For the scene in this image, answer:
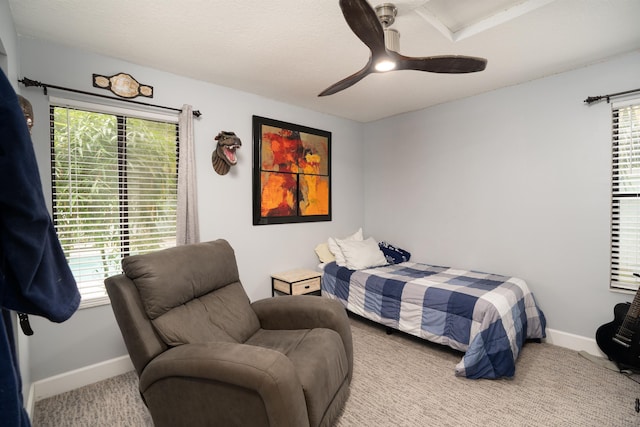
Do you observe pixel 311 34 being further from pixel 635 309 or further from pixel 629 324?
pixel 629 324

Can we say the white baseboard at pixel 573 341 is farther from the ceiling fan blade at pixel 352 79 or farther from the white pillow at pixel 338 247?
the ceiling fan blade at pixel 352 79

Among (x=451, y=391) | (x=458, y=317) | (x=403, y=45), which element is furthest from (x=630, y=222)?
(x=403, y=45)

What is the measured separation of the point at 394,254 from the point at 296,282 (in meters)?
1.44

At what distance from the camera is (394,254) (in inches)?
155

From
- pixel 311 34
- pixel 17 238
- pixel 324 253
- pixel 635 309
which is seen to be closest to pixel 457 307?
pixel 635 309

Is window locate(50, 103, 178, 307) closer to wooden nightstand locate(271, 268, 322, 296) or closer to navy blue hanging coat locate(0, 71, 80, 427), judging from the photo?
wooden nightstand locate(271, 268, 322, 296)

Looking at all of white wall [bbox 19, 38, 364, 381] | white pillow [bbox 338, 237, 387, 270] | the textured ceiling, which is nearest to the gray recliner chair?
white wall [bbox 19, 38, 364, 381]

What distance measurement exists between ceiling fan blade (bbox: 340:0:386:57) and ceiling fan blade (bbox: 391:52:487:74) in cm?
22

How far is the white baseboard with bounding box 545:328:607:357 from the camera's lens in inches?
103

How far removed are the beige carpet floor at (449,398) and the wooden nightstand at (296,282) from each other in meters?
0.92

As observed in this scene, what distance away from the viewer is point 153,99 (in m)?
2.61

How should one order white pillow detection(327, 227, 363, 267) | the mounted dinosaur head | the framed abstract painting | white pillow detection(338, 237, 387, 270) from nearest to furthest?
the mounted dinosaur head → the framed abstract painting → white pillow detection(338, 237, 387, 270) → white pillow detection(327, 227, 363, 267)

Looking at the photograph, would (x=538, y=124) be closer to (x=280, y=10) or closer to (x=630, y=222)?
(x=630, y=222)

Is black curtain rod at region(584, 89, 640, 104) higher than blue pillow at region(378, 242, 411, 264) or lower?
higher
